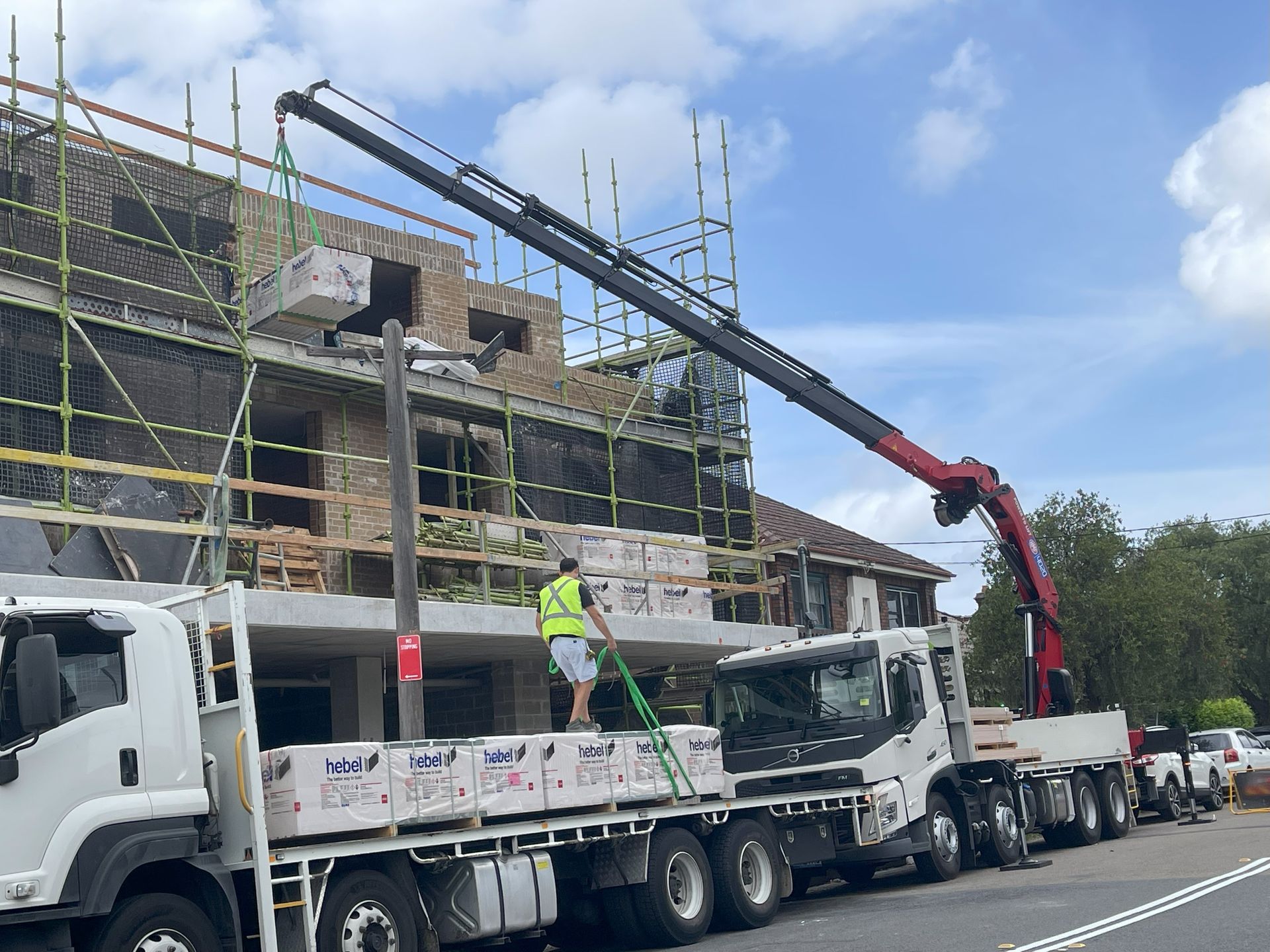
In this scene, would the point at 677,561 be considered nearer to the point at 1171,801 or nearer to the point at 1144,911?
the point at 1171,801

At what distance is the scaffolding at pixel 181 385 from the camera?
14680 mm

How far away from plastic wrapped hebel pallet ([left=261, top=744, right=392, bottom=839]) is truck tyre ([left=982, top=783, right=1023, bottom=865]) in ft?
30.0

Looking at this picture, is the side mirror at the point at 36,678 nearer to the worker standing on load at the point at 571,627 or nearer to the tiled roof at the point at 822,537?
the worker standing on load at the point at 571,627

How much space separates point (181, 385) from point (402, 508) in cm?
492

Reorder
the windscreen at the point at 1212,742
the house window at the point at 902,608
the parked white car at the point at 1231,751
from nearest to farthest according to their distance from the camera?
1. the parked white car at the point at 1231,751
2. the windscreen at the point at 1212,742
3. the house window at the point at 902,608

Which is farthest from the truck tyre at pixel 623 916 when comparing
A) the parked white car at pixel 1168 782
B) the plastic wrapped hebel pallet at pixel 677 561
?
the parked white car at pixel 1168 782

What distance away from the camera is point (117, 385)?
14961 mm

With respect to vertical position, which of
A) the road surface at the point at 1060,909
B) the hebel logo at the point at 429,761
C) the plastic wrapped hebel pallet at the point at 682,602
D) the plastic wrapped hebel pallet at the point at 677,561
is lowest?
the road surface at the point at 1060,909

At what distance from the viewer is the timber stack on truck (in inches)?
302

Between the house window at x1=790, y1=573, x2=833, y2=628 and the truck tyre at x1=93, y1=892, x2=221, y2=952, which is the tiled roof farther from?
the truck tyre at x1=93, y1=892, x2=221, y2=952

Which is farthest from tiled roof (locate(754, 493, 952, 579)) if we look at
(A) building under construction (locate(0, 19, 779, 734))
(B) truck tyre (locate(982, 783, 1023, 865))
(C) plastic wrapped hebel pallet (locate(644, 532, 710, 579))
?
(B) truck tyre (locate(982, 783, 1023, 865))

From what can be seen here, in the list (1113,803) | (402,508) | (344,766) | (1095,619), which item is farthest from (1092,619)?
(344,766)

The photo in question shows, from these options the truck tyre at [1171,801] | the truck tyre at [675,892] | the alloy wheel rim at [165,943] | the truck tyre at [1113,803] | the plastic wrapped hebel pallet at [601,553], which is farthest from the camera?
the truck tyre at [1171,801]

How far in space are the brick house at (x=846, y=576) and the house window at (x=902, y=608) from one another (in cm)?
2
